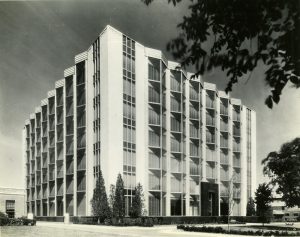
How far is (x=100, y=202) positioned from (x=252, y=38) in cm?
4230

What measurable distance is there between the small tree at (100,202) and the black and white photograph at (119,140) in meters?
0.13

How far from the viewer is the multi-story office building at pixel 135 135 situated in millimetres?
51656

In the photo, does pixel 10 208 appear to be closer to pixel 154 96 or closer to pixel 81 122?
pixel 81 122

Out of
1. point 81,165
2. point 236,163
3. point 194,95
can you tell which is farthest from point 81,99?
point 236,163

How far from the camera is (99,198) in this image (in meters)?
48.0

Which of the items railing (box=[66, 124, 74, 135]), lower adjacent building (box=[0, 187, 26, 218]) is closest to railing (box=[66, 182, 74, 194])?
railing (box=[66, 124, 74, 135])

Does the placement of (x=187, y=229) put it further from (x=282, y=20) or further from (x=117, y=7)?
(x=282, y=20)

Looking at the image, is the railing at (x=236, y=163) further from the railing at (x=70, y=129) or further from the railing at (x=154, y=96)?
the railing at (x=70, y=129)

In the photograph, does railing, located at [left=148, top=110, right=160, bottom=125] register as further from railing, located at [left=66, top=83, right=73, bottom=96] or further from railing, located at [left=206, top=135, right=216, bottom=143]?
railing, located at [left=206, top=135, right=216, bottom=143]

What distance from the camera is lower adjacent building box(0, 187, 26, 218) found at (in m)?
70.7

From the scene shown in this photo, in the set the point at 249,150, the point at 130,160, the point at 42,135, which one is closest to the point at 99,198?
the point at 130,160

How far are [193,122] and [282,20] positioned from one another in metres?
56.8

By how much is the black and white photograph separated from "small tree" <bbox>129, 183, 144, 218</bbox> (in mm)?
123

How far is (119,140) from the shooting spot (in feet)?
167
